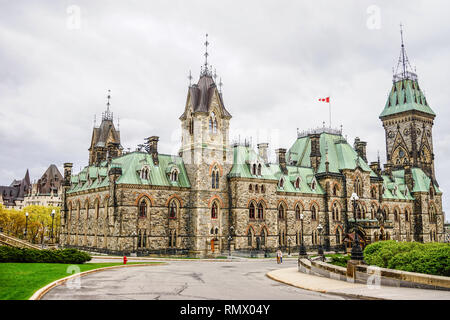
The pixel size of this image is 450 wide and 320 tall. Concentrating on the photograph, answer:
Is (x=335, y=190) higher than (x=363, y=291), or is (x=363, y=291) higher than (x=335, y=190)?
(x=335, y=190)

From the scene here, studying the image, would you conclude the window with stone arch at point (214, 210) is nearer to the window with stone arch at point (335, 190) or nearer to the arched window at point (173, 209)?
the arched window at point (173, 209)

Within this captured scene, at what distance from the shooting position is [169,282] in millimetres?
20969

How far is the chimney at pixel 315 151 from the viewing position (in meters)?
63.2

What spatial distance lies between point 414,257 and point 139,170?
107 ft

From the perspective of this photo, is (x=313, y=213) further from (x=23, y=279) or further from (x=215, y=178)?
(x=23, y=279)

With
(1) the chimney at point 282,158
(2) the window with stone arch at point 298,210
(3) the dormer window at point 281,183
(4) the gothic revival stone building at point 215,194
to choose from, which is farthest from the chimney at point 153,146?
(2) the window with stone arch at point 298,210

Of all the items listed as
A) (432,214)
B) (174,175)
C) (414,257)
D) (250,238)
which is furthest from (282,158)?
(414,257)

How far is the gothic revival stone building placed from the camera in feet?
154

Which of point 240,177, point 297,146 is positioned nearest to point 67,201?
point 240,177

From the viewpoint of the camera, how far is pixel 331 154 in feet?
209

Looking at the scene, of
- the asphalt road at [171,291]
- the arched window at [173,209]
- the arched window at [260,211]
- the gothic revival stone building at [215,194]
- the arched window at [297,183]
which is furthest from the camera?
the arched window at [297,183]

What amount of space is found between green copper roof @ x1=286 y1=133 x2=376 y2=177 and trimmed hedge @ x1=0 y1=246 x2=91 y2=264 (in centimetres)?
4070
